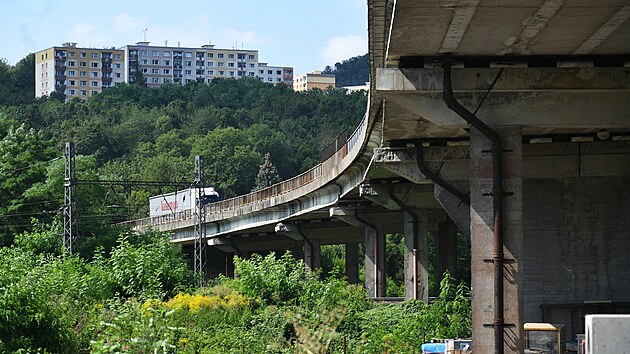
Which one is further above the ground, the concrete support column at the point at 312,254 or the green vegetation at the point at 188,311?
the concrete support column at the point at 312,254

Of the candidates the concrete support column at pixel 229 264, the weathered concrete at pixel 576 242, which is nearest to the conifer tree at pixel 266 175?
the concrete support column at pixel 229 264

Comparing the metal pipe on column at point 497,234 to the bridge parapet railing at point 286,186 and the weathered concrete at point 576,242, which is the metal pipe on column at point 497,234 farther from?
the weathered concrete at point 576,242

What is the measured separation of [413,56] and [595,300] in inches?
488

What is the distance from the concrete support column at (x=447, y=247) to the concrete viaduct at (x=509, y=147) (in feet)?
43.2

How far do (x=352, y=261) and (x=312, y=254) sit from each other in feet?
36.1

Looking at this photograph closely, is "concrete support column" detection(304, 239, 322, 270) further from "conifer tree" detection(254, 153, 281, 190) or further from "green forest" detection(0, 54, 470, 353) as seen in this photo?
"conifer tree" detection(254, 153, 281, 190)

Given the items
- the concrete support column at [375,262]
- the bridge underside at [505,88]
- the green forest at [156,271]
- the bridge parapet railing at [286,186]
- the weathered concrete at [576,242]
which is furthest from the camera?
the concrete support column at [375,262]

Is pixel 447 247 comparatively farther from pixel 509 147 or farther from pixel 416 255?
pixel 509 147

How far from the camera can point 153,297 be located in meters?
37.5

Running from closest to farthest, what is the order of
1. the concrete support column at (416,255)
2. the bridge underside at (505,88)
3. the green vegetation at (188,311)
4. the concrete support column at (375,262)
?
the bridge underside at (505,88) < the green vegetation at (188,311) < the concrete support column at (416,255) < the concrete support column at (375,262)

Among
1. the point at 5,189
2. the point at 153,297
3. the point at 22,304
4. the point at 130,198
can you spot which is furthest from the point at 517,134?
the point at 130,198

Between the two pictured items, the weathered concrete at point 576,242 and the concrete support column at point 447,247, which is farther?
the concrete support column at point 447,247

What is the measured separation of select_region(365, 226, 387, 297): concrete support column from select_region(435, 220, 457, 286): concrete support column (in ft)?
A: 18.5

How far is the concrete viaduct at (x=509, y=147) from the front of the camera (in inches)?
666
